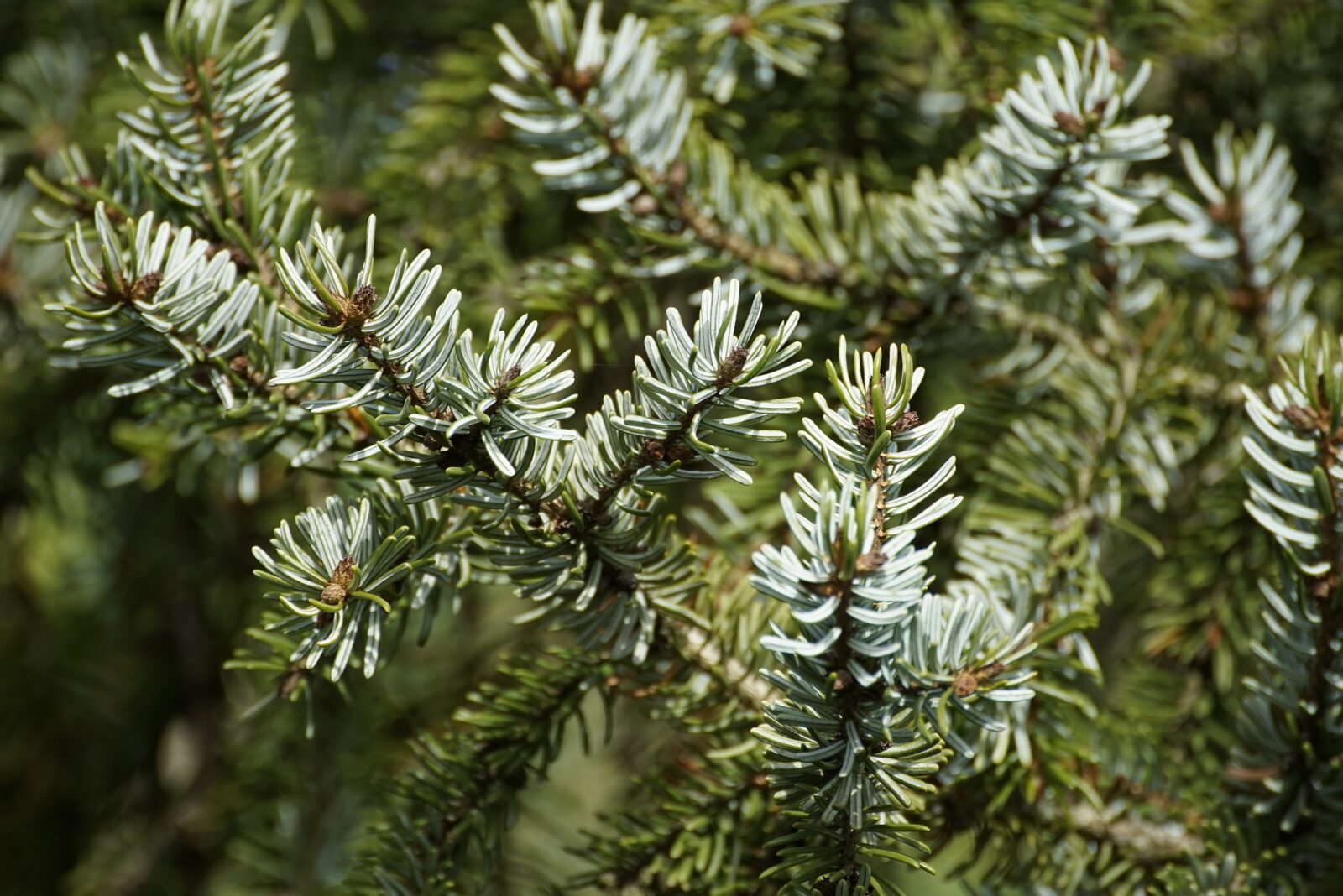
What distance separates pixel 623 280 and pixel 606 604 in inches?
7.3

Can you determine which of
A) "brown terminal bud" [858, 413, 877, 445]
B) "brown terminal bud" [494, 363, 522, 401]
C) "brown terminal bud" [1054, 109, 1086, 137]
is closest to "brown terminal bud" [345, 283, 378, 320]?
"brown terminal bud" [494, 363, 522, 401]

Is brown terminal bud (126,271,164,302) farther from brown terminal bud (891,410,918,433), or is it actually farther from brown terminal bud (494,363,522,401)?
brown terminal bud (891,410,918,433)

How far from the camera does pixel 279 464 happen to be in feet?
2.33

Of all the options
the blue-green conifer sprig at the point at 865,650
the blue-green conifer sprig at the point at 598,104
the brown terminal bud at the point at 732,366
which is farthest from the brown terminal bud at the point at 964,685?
the blue-green conifer sprig at the point at 598,104

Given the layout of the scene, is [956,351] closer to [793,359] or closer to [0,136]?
[793,359]

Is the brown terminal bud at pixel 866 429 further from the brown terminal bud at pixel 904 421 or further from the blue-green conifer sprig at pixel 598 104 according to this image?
the blue-green conifer sprig at pixel 598 104

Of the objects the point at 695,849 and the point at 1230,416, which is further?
the point at 1230,416

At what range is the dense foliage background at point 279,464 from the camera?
0.56 meters

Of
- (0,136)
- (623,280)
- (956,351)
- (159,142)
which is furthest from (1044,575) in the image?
(0,136)

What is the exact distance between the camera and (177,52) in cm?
40

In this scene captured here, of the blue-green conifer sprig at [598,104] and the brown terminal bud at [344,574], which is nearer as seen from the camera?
the brown terminal bud at [344,574]

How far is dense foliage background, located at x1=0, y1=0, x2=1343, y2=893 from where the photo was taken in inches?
22.2

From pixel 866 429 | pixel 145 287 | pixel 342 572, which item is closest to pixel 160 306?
pixel 145 287

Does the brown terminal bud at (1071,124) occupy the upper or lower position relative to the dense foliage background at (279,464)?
upper
